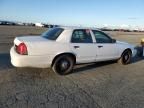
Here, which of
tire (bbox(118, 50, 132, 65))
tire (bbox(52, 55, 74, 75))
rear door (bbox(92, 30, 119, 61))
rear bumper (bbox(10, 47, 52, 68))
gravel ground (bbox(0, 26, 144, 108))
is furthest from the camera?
tire (bbox(118, 50, 132, 65))

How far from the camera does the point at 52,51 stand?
687 cm

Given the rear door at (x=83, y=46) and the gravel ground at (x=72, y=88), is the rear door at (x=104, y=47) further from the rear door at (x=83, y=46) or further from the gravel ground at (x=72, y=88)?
the gravel ground at (x=72, y=88)

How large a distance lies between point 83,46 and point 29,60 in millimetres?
1974

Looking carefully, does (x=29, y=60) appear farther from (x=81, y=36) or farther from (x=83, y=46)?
(x=81, y=36)

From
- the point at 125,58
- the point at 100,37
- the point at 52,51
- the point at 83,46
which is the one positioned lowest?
the point at 125,58

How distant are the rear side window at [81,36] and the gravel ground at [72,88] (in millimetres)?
1117

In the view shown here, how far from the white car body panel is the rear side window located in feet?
0.39

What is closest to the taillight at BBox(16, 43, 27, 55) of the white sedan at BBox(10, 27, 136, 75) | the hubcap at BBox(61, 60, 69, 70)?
the white sedan at BBox(10, 27, 136, 75)

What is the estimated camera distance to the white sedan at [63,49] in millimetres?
6582

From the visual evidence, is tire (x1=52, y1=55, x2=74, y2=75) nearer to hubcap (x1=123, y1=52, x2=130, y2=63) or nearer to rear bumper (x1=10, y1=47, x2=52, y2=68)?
rear bumper (x1=10, y1=47, x2=52, y2=68)

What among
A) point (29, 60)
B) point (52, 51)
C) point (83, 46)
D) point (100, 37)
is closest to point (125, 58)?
point (100, 37)

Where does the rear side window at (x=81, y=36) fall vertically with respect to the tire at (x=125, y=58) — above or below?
above

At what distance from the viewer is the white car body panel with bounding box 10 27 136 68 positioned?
656cm

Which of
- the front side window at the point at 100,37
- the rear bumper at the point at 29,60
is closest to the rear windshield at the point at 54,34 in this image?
the rear bumper at the point at 29,60
